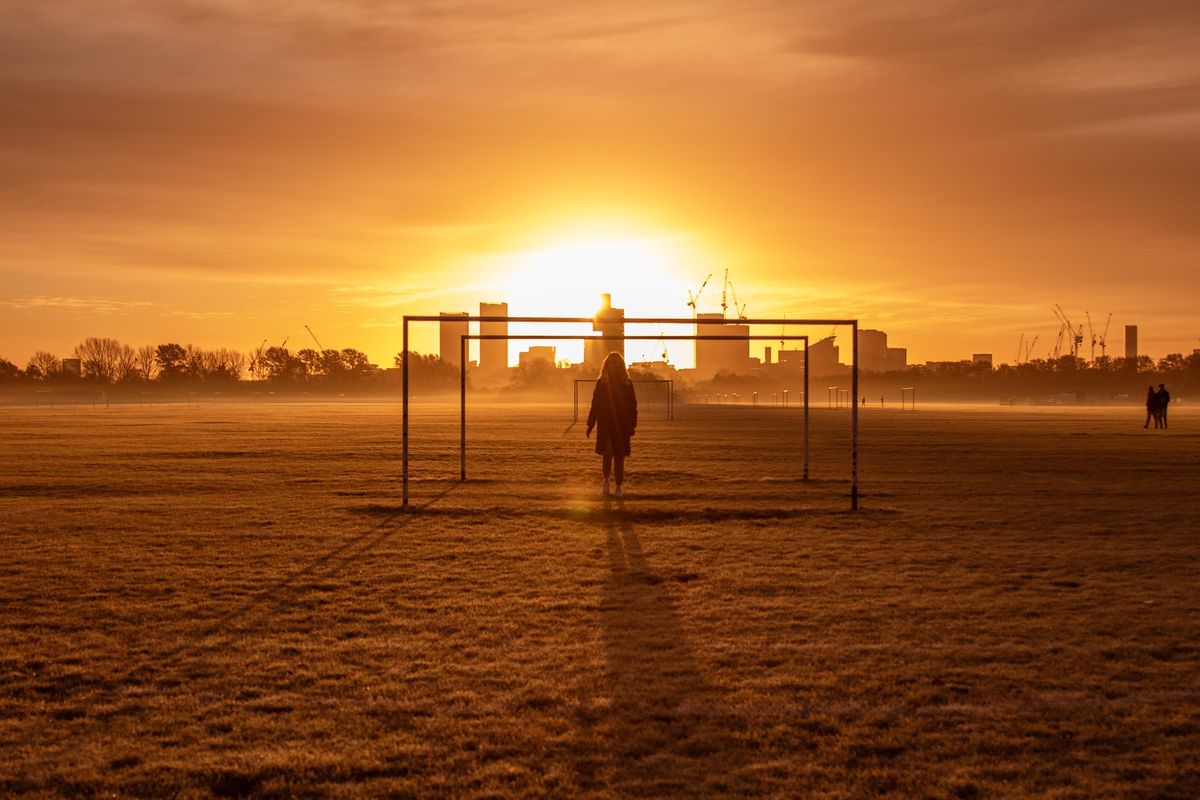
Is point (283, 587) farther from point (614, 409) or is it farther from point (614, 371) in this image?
point (614, 371)

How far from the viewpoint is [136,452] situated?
28.1m

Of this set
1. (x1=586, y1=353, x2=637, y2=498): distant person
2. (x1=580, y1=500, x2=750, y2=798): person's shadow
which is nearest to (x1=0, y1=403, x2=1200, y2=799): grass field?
(x1=580, y1=500, x2=750, y2=798): person's shadow

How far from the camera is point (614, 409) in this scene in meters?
15.0

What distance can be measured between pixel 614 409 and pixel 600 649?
8265mm

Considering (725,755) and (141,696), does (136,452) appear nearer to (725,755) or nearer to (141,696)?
(141,696)

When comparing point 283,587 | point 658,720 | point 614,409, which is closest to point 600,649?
point 658,720

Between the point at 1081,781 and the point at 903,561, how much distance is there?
5.89 metres

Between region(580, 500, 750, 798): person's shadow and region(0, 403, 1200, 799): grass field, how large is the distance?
0.9 inches

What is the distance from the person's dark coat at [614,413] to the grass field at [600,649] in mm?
947

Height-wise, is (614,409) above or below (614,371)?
below

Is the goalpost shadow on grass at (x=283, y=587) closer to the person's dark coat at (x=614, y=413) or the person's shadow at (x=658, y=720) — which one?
the person's shadow at (x=658, y=720)

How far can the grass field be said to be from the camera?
15.6 feet

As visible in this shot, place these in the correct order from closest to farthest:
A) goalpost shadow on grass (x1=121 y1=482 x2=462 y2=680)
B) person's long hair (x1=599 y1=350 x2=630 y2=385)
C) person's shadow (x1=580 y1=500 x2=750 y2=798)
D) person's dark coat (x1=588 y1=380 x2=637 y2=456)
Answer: person's shadow (x1=580 y1=500 x2=750 y2=798) → goalpost shadow on grass (x1=121 y1=482 x2=462 y2=680) → person's dark coat (x1=588 y1=380 x2=637 y2=456) → person's long hair (x1=599 y1=350 x2=630 y2=385)

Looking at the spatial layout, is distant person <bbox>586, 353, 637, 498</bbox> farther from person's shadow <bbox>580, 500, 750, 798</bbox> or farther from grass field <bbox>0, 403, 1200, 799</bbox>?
person's shadow <bbox>580, 500, 750, 798</bbox>
